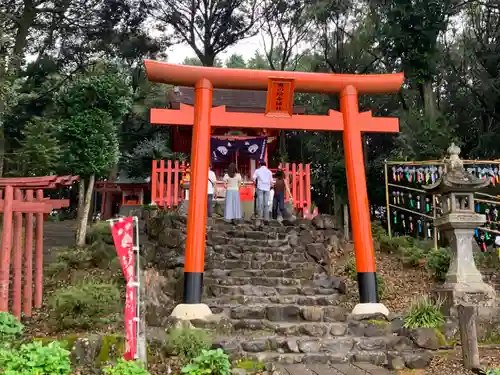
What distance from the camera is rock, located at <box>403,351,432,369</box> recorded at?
6.23 m

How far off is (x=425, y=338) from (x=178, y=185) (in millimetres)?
8678

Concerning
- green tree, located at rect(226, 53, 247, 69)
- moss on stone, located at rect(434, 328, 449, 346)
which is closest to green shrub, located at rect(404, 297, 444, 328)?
moss on stone, located at rect(434, 328, 449, 346)

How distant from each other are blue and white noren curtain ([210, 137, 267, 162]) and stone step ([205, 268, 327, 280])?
20.5ft

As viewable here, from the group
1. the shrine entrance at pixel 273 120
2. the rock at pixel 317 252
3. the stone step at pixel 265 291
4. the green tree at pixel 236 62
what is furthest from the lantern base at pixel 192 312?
the green tree at pixel 236 62

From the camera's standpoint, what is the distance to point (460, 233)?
349 inches

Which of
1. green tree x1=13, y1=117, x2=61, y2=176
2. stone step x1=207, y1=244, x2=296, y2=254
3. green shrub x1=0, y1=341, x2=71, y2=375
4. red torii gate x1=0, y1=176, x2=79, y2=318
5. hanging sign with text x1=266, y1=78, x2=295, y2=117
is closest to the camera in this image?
green shrub x1=0, y1=341, x2=71, y2=375

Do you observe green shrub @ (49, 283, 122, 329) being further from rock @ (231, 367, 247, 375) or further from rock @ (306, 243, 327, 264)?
rock @ (306, 243, 327, 264)

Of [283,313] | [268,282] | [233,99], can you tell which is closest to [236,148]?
[233,99]

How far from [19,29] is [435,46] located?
1615 centimetres

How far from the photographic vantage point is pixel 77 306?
6895mm

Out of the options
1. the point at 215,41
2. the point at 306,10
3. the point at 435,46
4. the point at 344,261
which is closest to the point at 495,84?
the point at 435,46

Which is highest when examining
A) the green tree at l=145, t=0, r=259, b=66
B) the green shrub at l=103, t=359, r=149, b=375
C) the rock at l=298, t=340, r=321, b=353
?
the green tree at l=145, t=0, r=259, b=66

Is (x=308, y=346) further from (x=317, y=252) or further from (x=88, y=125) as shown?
(x=88, y=125)

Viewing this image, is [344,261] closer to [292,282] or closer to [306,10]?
[292,282]
